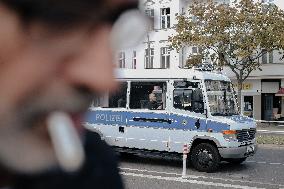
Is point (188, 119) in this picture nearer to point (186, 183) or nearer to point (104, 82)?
point (186, 183)

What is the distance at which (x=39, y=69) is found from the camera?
1.60 feet

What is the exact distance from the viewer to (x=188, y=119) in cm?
1110

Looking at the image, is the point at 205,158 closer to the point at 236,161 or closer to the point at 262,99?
the point at 236,161

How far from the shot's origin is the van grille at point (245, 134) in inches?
443

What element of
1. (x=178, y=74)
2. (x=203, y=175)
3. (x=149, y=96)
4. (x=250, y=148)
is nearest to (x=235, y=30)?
(x=250, y=148)

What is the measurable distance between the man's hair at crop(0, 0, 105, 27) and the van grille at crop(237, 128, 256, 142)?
10.9 meters

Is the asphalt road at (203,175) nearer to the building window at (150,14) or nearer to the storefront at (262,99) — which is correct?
the building window at (150,14)

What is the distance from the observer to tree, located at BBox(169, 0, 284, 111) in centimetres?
2848

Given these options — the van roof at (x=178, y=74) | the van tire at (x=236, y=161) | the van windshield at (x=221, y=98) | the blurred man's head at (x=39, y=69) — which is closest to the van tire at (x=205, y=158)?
the van tire at (x=236, y=161)

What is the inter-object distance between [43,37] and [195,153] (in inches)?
433

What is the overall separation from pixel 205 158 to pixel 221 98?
147 centimetres

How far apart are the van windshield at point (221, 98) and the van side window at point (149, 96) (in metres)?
1.03

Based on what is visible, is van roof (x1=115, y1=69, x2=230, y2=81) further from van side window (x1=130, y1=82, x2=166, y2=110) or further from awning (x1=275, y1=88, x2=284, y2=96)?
awning (x1=275, y1=88, x2=284, y2=96)

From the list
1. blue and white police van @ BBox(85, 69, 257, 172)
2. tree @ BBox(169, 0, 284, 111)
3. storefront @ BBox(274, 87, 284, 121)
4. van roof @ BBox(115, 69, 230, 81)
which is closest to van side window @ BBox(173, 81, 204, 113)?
blue and white police van @ BBox(85, 69, 257, 172)
